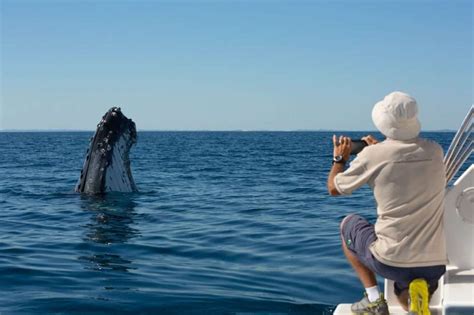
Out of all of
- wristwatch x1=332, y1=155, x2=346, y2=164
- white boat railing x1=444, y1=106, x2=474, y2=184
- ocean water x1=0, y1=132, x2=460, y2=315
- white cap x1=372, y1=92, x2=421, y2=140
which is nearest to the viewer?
white cap x1=372, y1=92, x2=421, y2=140

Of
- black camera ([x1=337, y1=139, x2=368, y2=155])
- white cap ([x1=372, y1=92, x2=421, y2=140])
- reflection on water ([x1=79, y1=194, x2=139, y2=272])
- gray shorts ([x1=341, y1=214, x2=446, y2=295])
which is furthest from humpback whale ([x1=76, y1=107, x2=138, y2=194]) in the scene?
white cap ([x1=372, y1=92, x2=421, y2=140])

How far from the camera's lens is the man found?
4262mm

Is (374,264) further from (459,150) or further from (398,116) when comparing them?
(459,150)

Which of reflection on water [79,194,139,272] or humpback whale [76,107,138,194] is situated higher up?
humpback whale [76,107,138,194]

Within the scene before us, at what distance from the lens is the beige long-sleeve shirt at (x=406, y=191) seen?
4.26 m

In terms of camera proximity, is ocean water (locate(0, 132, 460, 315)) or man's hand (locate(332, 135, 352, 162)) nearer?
man's hand (locate(332, 135, 352, 162))

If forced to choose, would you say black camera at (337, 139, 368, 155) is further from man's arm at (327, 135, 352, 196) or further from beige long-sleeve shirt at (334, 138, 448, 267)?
beige long-sleeve shirt at (334, 138, 448, 267)

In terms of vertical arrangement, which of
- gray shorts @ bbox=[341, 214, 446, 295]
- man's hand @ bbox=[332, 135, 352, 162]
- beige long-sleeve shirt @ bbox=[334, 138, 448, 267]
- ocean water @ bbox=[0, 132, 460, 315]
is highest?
man's hand @ bbox=[332, 135, 352, 162]

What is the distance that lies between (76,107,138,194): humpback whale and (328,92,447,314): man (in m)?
9.42

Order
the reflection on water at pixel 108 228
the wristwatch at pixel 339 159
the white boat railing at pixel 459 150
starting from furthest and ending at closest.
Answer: the reflection on water at pixel 108 228 < the white boat railing at pixel 459 150 < the wristwatch at pixel 339 159

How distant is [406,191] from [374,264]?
20.2 inches

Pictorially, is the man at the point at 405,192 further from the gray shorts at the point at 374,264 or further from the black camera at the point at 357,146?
the black camera at the point at 357,146

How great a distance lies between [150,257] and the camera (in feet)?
28.8

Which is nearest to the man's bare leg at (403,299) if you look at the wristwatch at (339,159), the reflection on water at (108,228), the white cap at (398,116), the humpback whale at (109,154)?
the wristwatch at (339,159)
